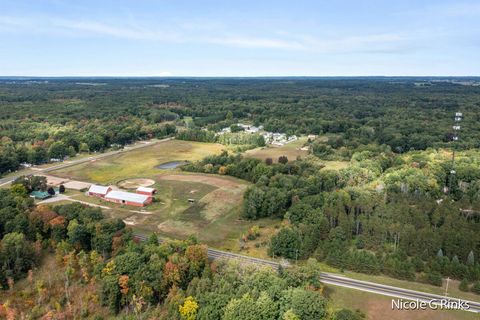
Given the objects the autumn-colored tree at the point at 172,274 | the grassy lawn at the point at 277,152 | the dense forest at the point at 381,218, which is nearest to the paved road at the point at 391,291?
the dense forest at the point at 381,218

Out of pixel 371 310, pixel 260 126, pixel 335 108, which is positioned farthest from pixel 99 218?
pixel 335 108

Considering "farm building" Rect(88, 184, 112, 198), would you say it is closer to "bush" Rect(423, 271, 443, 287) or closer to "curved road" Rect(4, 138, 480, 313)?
"curved road" Rect(4, 138, 480, 313)

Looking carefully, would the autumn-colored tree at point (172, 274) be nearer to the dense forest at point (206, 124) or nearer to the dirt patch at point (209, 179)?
the dirt patch at point (209, 179)

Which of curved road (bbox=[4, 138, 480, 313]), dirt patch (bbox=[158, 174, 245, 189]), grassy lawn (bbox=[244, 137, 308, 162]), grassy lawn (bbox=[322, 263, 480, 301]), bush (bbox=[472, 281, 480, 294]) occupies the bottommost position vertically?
grassy lawn (bbox=[322, 263, 480, 301])

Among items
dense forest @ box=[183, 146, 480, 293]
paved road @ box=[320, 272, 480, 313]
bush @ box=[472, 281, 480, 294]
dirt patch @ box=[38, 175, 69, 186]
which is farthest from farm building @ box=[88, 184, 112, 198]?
bush @ box=[472, 281, 480, 294]

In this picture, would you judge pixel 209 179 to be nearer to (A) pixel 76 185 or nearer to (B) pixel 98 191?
(B) pixel 98 191
